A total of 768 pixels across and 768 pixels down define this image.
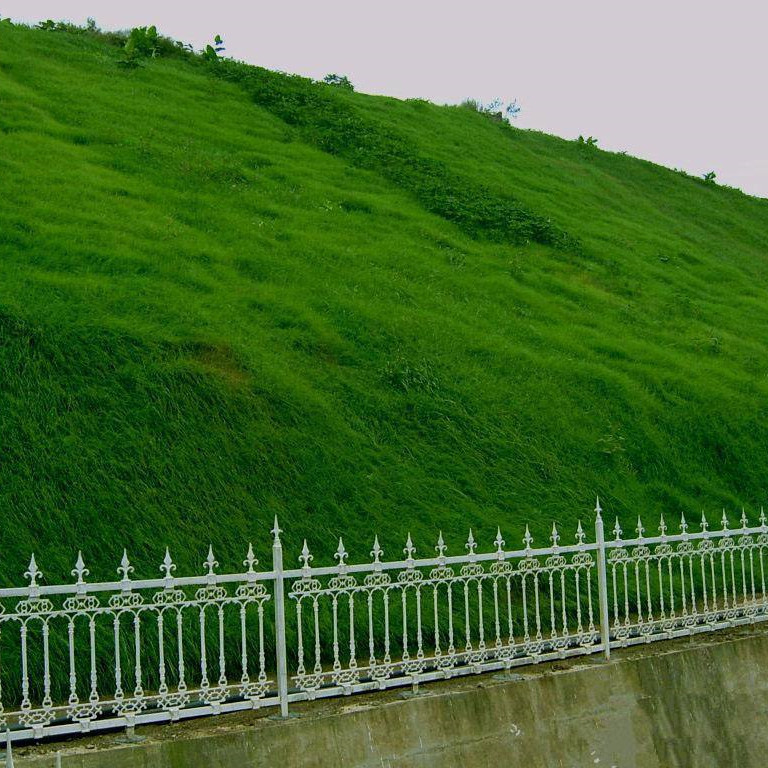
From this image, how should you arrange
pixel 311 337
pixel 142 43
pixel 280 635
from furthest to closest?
pixel 142 43 < pixel 311 337 < pixel 280 635

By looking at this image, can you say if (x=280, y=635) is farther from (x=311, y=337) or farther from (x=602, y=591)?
(x=311, y=337)

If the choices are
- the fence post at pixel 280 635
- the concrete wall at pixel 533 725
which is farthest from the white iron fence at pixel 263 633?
the concrete wall at pixel 533 725

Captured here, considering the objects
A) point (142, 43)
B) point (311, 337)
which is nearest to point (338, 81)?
point (142, 43)

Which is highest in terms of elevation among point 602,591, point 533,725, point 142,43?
point 142,43

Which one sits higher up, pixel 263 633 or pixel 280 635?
pixel 280 635

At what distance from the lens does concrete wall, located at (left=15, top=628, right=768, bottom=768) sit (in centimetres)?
602

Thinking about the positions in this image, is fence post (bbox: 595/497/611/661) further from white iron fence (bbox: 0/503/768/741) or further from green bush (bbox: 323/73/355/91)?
green bush (bbox: 323/73/355/91)

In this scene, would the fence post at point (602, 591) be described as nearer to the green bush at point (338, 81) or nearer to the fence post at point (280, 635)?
the fence post at point (280, 635)

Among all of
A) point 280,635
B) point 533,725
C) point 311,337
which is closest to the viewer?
point 280,635

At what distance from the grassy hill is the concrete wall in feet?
7.38

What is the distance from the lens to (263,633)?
7430mm

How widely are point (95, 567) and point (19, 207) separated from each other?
301 inches

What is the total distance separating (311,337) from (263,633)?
225 inches

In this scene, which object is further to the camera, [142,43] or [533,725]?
[142,43]
